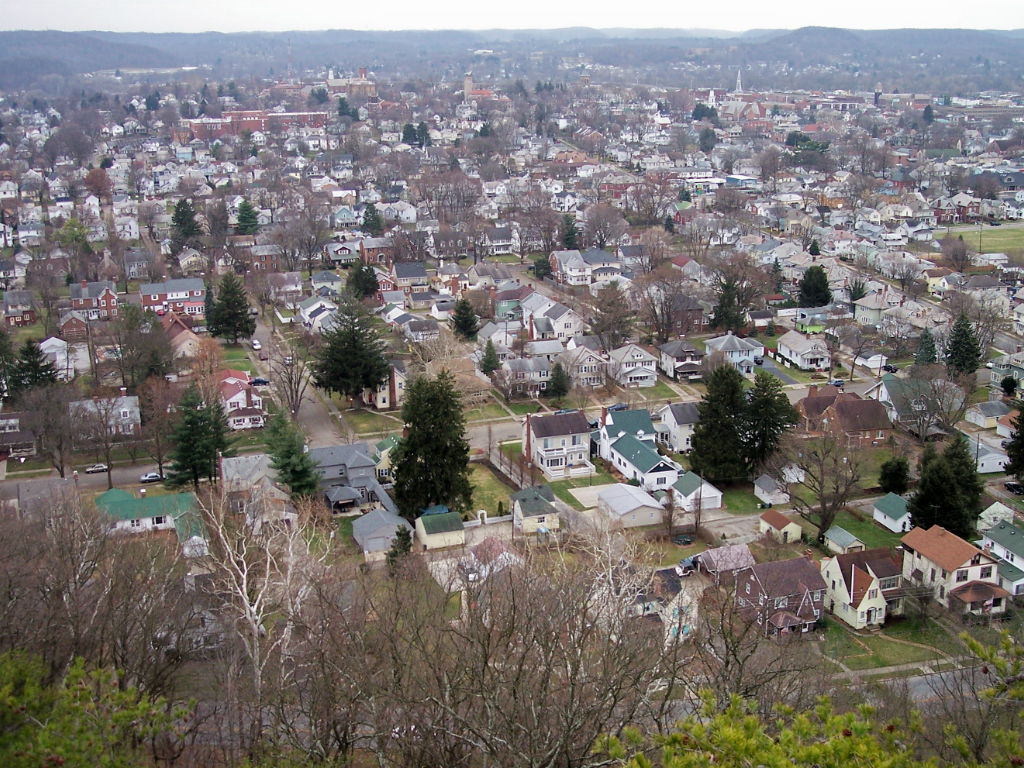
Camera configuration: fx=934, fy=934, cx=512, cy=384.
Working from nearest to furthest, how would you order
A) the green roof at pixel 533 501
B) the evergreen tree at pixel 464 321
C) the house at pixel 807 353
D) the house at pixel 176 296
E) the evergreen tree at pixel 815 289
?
the green roof at pixel 533 501
the house at pixel 807 353
the evergreen tree at pixel 464 321
the evergreen tree at pixel 815 289
the house at pixel 176 296

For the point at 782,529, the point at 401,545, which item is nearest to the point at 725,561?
Result: the point at 782,529

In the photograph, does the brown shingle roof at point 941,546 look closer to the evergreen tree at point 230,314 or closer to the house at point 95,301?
the evergreen tree at point 230,314

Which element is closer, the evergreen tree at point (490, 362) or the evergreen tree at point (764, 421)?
the evergreen tree at point (764, 421)

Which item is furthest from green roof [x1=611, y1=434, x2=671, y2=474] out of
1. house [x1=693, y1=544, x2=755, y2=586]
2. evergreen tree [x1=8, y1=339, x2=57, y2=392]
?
evergreen tree [x1=8, y1=339, x2=57, y2=392]

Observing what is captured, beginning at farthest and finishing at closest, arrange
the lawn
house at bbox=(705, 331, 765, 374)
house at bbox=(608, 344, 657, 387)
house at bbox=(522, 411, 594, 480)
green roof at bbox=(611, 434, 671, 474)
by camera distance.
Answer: house at bbox=(705, 331, 765, 374) < house at bbox=(608, 344, 657, 387) < house at bbox=(522, 411, 594, 480) < green roof at bbox=(611, 434, 671, 474) < the lawn

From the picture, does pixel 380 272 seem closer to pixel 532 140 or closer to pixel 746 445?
pixel 746 445

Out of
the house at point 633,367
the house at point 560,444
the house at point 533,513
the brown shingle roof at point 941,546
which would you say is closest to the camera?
the brown shingle roof at point 941,546

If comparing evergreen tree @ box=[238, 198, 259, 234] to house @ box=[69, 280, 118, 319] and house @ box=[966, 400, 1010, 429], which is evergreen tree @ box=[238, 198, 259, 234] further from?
house @ box=[966, 400, 1010, 429]

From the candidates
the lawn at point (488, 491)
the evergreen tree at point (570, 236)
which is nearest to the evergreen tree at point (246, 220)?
the evergreen tree at point (570, 236)
